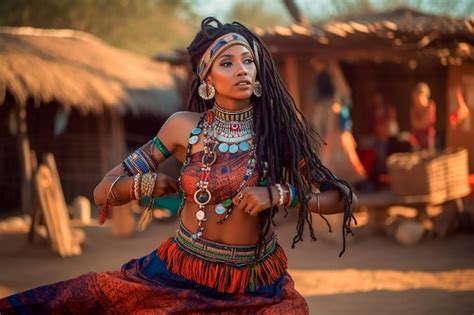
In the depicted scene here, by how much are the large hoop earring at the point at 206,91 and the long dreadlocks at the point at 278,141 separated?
0.48ft

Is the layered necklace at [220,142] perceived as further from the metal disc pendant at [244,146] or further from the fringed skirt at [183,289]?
the fringed skirt at [183,289]

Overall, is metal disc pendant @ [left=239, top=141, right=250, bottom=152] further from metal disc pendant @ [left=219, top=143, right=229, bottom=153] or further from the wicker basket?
the wicker basket

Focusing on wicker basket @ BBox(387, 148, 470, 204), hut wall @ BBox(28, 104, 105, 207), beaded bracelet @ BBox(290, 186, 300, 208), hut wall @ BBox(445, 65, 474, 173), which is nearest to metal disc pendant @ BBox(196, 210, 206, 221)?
beaded bracelet @ BBox(290, 186, 300, 208)

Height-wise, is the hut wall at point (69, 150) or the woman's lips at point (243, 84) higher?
the woman's lips at point (243, 84)

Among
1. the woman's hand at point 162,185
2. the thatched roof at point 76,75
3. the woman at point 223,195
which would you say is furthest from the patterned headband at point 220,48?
the thatched roof at point 76,75

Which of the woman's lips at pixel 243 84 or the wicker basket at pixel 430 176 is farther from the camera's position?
the wicker basket at pixel 430 176

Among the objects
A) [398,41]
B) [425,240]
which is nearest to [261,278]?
[425,240]

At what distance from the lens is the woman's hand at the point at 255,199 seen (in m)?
2.74

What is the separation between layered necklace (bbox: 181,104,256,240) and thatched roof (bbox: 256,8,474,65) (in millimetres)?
5759

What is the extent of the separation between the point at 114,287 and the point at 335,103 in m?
6.86

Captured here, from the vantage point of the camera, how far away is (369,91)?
580 inches

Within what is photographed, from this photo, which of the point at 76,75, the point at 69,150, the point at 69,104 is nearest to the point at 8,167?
the point at 69,150

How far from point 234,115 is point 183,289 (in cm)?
78

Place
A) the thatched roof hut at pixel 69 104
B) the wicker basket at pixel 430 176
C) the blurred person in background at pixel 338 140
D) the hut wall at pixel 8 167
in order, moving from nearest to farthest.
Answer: the wicker basket at pixel 430 176 < the blurred person in background at pixel 338 140 < the thatched roof hut at pixel 69 104 < the hut wall at pixel 8 167
